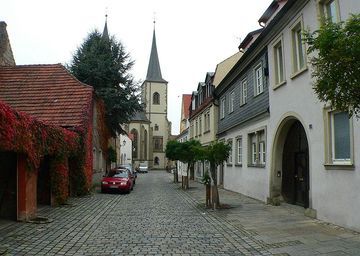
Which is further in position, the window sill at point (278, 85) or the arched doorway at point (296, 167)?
the window sill at point (278, 85)

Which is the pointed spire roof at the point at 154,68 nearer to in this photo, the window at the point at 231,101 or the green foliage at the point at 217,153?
the window at the point at 231,101

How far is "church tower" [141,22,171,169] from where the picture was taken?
322 feet

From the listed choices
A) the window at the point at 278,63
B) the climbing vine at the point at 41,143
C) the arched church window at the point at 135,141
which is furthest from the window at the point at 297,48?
the arched church window at the point at 135,141

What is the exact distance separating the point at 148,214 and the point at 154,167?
82754mm

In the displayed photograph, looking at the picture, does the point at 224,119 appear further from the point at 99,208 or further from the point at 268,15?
the point at 99,208

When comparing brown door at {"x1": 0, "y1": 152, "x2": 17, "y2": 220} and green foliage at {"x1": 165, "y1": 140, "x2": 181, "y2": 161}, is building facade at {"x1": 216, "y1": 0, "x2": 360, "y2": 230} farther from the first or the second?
brown door at {"x1": 0, "y1": 152, "x2": 17, "y2": 220}

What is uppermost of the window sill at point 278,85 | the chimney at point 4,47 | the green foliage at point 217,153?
the chimney at point 4,47

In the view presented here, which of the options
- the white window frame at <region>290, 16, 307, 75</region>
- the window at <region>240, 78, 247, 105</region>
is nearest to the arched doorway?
the white window frame at <region>290, 16, 307, 75</region>

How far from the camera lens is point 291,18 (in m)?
14.6

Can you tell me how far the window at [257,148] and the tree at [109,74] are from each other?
40.6ft

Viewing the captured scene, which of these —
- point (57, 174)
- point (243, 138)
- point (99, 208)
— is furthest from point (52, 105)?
point (243, 138)

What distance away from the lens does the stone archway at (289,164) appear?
1545 centimetres

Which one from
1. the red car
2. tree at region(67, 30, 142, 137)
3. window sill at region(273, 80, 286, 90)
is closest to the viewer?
window sill at region(273, 80, 286, 90)

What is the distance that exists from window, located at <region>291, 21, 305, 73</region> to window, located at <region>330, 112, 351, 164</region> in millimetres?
2921
